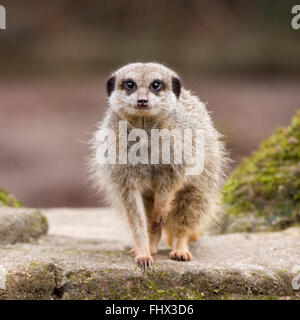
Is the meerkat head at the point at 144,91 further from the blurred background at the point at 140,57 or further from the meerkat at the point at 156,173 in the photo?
the blurred background at the point at 140,57

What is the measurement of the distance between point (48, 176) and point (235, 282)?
6.59 meters

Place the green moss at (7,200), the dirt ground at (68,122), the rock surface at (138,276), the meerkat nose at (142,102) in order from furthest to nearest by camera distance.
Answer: the dirt ground at (68,122), the green moss at (7,200), the meerkat nose at (142,102), the rock surface at (138,276)

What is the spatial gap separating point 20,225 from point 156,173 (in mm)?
1046

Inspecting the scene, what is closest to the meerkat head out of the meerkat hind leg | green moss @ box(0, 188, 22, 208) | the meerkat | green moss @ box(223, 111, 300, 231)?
the meerkat

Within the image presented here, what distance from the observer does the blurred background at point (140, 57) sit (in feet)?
39.3

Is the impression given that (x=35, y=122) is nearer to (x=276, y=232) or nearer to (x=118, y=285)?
(x=276, y=232)

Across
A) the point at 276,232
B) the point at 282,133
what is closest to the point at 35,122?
the point at 282,133

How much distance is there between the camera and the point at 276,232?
14.3 ft

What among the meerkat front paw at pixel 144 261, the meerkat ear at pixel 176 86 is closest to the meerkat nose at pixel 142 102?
the meerkat ear at pixel 176 86

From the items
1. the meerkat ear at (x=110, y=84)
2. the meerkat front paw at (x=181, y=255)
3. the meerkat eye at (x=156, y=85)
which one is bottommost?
the meerkat front paw at (x=181, y=255)

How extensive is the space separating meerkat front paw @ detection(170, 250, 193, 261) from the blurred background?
7664mm

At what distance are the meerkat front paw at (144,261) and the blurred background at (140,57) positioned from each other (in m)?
7.90

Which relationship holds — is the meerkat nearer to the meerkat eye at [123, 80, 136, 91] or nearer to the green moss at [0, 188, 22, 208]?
the meerkat eye at [123, 80, 136, 91]

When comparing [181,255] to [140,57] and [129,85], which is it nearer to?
[129,85]
